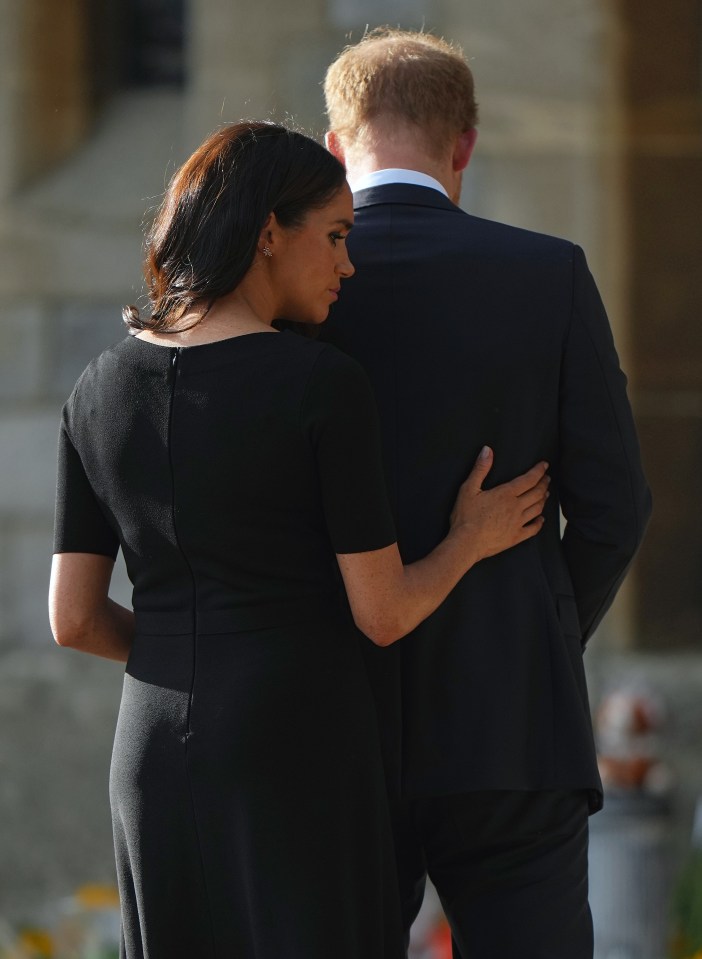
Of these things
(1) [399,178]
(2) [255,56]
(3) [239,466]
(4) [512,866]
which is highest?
(1) [399,178]

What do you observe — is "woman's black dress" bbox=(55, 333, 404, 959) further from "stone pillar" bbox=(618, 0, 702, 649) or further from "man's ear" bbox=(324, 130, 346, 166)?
"stone pillar" bbox=(618, 0, 702, 649)

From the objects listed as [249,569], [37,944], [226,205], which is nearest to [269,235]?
[226,205]

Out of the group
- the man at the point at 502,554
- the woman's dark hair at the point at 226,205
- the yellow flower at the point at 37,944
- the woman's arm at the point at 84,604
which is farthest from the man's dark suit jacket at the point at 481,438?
the yellow flower at the point at 37,944

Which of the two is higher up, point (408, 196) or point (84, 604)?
point (408, 196)

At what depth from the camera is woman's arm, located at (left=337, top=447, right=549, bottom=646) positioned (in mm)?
1711

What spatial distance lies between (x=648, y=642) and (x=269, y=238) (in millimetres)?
2846

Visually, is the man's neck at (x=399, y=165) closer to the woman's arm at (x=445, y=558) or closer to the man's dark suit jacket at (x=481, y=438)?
the man's dark suit jacket at (x=481, y=438)

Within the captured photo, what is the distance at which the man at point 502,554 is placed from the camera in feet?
6.27

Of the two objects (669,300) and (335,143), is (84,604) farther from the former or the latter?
(669,300)

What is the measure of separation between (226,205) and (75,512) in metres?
0.45

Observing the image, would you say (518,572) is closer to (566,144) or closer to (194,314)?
(194,314)

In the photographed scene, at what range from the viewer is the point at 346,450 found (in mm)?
1635

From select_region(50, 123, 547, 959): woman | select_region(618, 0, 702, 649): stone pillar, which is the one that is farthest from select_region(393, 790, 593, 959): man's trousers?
select_region(618, 0, 702, 649): stone pillar

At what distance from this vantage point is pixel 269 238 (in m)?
1.73
